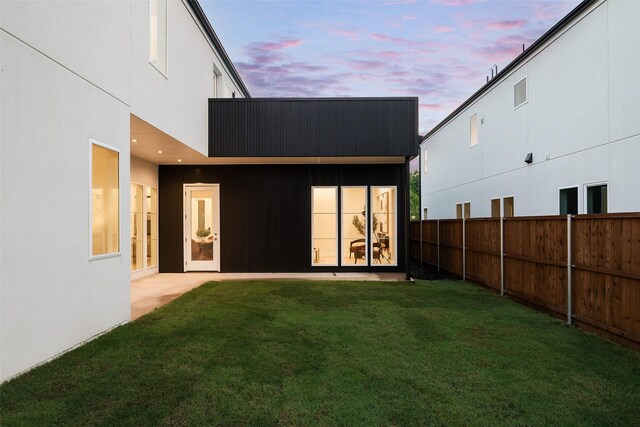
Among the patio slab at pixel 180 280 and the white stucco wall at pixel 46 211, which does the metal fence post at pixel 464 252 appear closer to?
the patio slab at pixel 180 280

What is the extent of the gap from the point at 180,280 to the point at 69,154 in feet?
20.0

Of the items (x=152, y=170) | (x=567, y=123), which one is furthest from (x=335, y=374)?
(x=152, y=170)

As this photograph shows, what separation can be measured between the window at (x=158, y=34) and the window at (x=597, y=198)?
342 inches

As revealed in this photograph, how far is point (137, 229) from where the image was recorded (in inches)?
402

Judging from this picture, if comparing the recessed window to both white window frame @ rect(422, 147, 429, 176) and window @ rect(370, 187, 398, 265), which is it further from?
window @ rect(370, 187, 398, 265)

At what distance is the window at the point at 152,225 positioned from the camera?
10.9m

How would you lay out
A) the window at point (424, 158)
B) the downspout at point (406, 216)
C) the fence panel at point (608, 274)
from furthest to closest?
the window at point (424, 158)
the downspout at point (406, 216)
the fence panel at point (608, 274)

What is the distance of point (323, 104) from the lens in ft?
32.5

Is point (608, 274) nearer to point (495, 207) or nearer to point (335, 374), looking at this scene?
point (335, 374)

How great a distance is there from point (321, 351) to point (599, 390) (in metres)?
2.62

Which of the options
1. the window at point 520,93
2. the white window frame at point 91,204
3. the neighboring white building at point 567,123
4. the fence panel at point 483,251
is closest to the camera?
the white window frame at point 91,204

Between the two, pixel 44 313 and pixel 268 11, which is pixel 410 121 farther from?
pixel 268 11

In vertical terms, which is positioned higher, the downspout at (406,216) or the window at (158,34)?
the window at (158,34)

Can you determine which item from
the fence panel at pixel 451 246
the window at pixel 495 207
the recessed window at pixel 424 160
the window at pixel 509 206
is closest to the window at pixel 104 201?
the fence panel at pixel 451 246
